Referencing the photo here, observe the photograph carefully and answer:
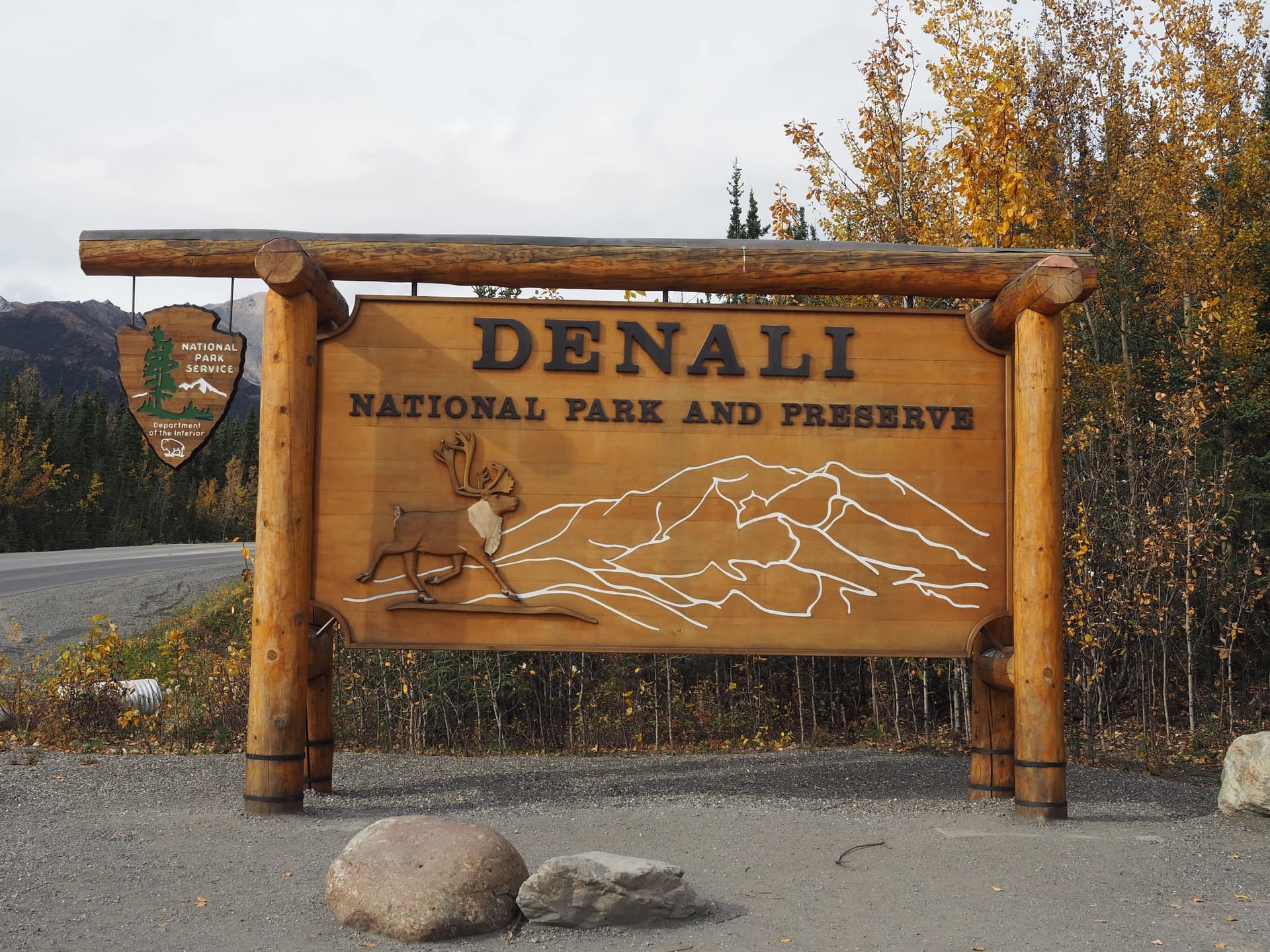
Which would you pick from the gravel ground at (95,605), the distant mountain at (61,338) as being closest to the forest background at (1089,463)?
the gravel ground at (95,605)

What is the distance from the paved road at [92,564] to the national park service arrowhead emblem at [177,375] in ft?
42.0

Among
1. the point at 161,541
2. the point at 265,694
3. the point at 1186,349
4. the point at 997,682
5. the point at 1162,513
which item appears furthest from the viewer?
the point at 161,541

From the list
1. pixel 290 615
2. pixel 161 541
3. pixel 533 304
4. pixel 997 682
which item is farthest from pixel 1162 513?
pixel 161 541

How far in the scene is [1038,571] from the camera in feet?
19.0

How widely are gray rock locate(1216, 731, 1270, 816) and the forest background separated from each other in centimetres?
321

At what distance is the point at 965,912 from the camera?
4.05 m

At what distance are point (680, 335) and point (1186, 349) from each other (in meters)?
8.87

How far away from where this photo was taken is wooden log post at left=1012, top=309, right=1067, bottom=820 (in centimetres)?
568

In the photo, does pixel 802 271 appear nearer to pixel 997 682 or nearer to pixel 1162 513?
pixel 997 682

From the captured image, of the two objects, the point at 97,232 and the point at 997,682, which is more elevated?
the point at 97,232

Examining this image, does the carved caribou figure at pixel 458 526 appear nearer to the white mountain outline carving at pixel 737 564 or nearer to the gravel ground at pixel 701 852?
the white mountain outline carving at pixel 737 564

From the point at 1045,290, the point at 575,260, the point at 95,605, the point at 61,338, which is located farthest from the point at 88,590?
the point at 61,338

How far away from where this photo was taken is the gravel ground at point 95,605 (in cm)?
1421

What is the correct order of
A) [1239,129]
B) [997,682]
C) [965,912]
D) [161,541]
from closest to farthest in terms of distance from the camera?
[965,912]
[997,682]
[1239,129]
[161,541]
